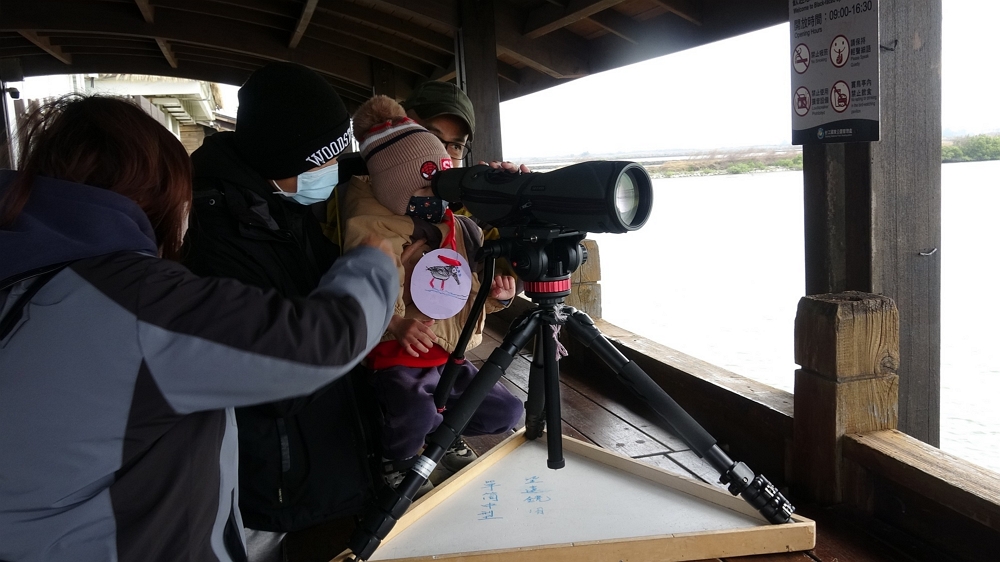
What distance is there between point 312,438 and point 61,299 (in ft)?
2.52

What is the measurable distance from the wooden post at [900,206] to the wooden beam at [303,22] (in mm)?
3385

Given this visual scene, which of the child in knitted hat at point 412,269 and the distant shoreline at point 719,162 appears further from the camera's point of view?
the distant shoreline at point 719,162

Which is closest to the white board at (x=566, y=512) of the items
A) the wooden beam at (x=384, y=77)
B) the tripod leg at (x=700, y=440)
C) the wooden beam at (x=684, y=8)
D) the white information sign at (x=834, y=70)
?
the tripod leg at (x=700, y=440)

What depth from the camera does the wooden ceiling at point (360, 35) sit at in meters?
3.45

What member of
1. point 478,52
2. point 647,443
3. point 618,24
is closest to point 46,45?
point 478,52

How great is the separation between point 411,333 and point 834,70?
115 centimetres

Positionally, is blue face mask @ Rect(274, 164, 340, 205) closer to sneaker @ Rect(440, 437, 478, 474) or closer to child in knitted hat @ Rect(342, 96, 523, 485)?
child in knitted hat @ Rect(342, 96, 523, 485)

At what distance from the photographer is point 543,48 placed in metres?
4.13

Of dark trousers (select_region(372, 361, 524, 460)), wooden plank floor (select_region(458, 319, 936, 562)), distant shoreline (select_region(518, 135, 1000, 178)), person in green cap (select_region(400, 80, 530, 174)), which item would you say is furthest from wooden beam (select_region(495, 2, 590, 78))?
dark trousers (select_region(372, 361, 524, 460))

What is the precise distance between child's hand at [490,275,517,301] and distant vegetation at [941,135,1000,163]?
1113 millimetres

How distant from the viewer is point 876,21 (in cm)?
164

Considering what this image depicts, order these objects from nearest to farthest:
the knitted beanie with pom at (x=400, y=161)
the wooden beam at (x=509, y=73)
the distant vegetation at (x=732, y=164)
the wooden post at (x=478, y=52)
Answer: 1. the knitted beanie with pom at (x=400, y=161)
2. the distant vegetation at (x=732, y=164)
3. the wooden post at (x=478, y=52)
4. the wooden beam at (x=509, y=73)

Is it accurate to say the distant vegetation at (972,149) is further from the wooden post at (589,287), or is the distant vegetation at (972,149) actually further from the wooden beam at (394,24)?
the wooden beam at (394,24)

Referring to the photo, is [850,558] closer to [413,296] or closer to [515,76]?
[413,296]
